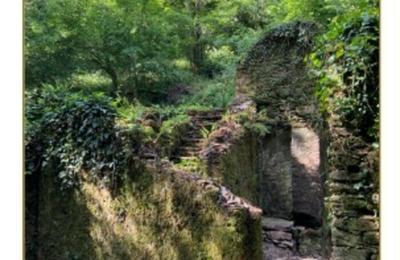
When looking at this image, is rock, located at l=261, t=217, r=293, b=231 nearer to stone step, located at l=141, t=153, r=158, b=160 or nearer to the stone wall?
stone step, located at l=141, t=153, r=158, b=160

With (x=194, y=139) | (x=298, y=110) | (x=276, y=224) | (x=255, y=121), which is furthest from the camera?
(x=298, y=110)

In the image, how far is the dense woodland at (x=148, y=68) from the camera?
3967 mm

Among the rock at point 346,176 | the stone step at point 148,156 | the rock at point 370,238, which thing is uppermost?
the stone step at point 148,156

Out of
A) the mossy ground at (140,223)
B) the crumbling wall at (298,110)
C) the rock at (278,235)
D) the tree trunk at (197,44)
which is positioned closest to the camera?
the mossy ground at (140,223)

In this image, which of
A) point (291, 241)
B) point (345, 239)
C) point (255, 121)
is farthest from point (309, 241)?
point (345, 239)

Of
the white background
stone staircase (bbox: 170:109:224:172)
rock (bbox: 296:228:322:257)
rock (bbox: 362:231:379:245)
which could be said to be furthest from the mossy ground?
rock (bbox: 296:228:322:257)

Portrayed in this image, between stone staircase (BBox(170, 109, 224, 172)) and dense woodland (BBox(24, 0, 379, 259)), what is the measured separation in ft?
0.81

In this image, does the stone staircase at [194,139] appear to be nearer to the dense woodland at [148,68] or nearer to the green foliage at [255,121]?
the dense woodland at [148,68]

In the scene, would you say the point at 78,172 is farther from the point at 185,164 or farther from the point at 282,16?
the point at 282,16
